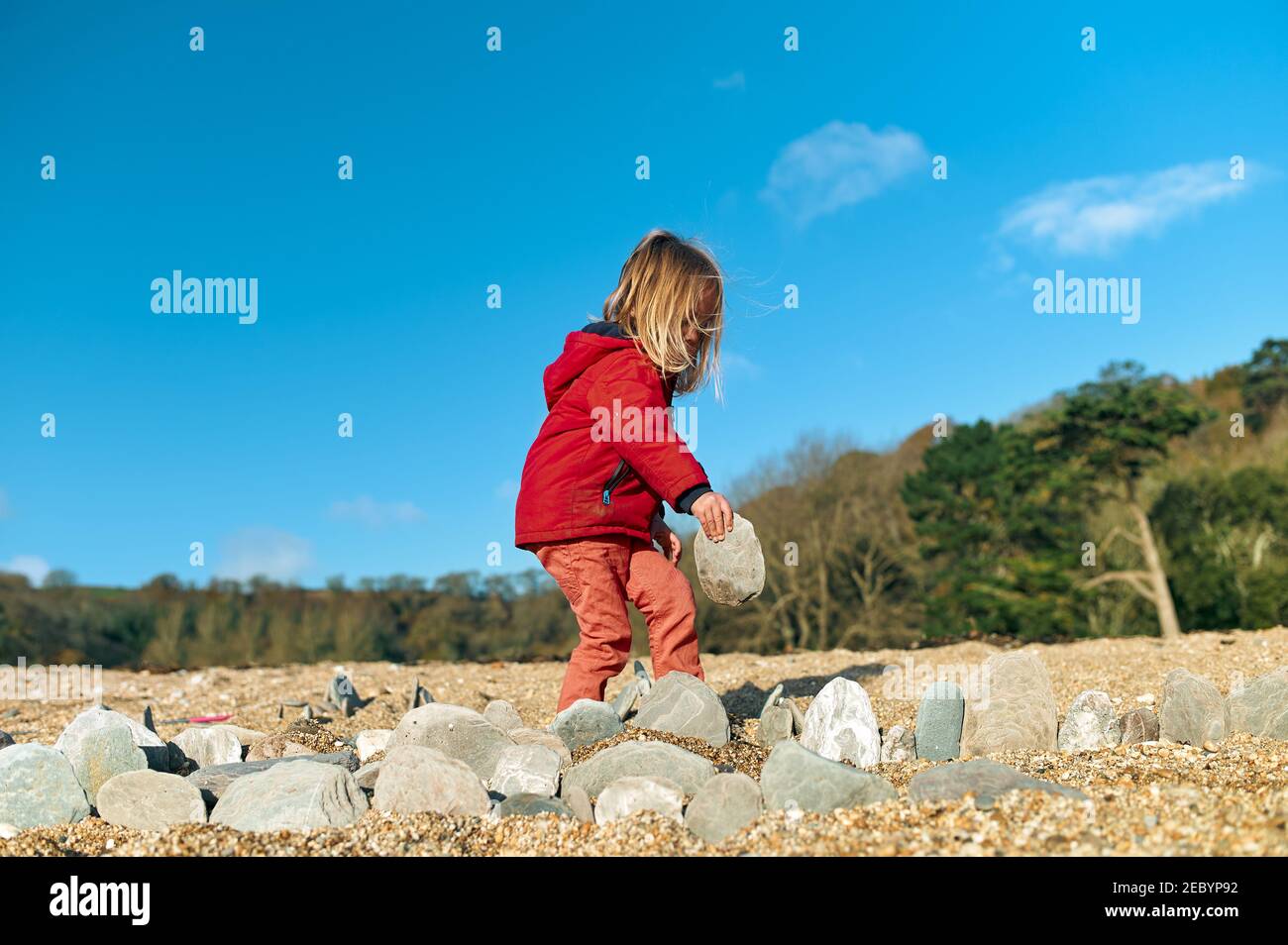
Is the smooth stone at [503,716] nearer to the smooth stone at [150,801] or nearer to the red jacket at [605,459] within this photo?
the red jacket at [605,459]

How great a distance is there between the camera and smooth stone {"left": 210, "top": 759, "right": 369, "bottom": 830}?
252cm

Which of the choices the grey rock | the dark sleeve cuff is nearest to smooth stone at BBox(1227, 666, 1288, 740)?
the grey rock

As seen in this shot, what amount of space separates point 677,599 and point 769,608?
16.2 meters

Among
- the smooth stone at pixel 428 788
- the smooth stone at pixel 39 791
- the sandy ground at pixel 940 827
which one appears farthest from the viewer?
the smooth stone at pixel 39 791

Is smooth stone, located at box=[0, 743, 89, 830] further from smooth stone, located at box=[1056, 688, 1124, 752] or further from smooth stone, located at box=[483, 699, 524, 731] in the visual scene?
smooth stone, located at box=[1056, 688, 1124, 752]

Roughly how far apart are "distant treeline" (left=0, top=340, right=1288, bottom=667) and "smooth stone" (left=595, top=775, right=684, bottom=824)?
12.9 meters

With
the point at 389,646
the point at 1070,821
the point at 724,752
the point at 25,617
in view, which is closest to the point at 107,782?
the point at 724,752

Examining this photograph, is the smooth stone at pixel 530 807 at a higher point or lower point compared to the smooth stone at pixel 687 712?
lower

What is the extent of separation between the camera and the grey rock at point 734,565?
437 centimetres

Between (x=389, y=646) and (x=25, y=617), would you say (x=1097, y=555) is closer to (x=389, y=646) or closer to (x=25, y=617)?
(x=389, y=646)

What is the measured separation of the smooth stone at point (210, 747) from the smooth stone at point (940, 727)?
2.70m

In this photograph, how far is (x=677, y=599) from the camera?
4219mm

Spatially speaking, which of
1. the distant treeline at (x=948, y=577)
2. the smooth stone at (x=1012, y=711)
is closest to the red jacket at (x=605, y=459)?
the smooth stone at (x=1012, y=711)

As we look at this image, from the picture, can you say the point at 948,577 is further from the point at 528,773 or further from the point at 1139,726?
the point at 528,773
